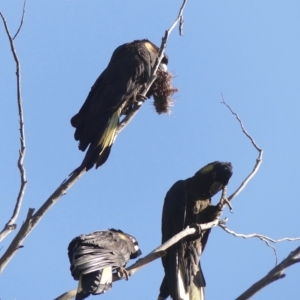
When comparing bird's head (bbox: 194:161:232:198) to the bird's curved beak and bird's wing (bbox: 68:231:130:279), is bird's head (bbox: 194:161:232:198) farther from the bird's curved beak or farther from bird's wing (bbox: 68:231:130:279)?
bird's wing (bbox: 68:231:130:279)

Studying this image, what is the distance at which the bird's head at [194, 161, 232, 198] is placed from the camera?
5.80m

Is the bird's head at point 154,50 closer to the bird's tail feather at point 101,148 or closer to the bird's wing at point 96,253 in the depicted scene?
the bird's tail feather at point 101,148

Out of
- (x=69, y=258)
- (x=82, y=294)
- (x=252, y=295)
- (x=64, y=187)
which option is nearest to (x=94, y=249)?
(x=69, y=258)

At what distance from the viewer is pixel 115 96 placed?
6184mm

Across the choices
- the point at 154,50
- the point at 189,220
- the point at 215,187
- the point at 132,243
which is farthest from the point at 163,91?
the point at 132,243

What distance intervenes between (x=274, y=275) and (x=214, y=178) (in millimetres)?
3228

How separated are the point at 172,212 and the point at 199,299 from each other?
0.88m

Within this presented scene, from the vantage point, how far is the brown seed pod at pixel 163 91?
6.38 meters

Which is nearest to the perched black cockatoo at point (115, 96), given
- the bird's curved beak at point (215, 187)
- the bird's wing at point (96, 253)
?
the bird's wing at point (96, 253)

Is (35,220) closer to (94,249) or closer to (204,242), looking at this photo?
(94,249)

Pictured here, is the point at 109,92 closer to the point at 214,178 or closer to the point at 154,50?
the point at 154,50

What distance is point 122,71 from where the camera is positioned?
655cm

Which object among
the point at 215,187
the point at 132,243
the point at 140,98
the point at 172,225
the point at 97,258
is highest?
the point at 140,98

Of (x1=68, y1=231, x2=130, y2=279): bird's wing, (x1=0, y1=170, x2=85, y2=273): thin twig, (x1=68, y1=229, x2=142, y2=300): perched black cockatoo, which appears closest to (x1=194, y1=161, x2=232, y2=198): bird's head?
(x1=68, y1=229, x2=142, y2=300): perched black cockatoo
